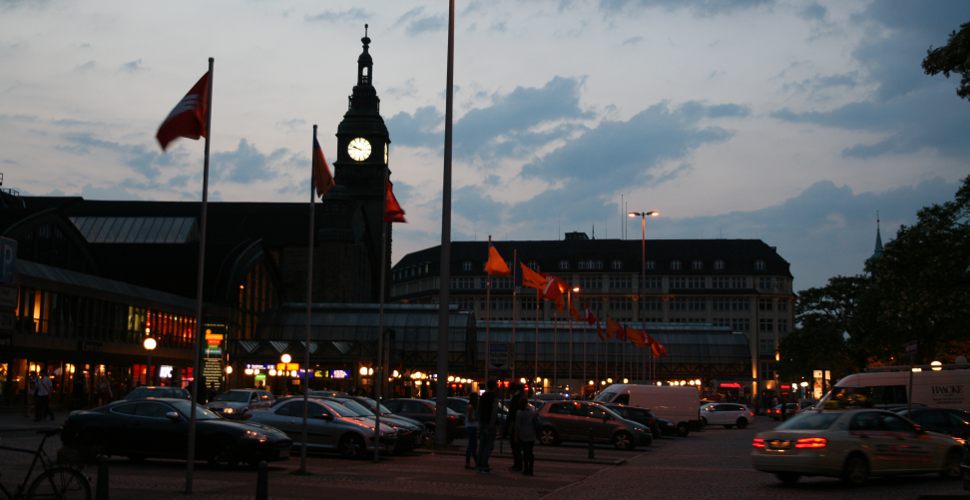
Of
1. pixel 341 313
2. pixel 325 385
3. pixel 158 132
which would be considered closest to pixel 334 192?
pixel 341 313

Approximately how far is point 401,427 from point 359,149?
90791 millimetres

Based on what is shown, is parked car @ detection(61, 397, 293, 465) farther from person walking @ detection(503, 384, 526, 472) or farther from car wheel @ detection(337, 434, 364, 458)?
person walking @ detection(503, 384, 526, 472)

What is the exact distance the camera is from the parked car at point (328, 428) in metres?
28.2

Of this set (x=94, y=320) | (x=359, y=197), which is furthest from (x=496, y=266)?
(x=359, y=197)

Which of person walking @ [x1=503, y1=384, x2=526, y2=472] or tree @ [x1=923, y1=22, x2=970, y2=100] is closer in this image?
tree @ [x1=923, y1=22, x2=970, y2=100]

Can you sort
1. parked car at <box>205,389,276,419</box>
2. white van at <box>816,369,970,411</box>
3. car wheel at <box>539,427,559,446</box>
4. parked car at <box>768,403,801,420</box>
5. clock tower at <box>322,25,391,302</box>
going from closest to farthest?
white van at <box>816,369,970,411</box> < parked car at <box>205,389,276,419</box> < car wheel at <box>539,427,559,446</box> < parked car at <box>768,403,801,420</box> < clock tower at <box>322,25,391,302</box>

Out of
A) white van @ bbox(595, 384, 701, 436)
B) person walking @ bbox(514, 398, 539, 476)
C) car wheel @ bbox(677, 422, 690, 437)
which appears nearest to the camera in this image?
person walking @ bbox(514, 398, 539, 476)

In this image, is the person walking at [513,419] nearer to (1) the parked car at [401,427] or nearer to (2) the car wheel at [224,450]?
(1) the parked car at [401,427]

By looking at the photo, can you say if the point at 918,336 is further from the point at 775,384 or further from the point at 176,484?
the point at 775,384

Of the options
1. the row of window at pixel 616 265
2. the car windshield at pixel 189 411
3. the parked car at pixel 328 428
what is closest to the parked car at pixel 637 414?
the parked car at pixel 328 428

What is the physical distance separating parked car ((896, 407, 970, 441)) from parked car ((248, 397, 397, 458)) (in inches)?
510

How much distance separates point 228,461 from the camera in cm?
2331

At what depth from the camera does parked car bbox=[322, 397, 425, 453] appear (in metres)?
29.5

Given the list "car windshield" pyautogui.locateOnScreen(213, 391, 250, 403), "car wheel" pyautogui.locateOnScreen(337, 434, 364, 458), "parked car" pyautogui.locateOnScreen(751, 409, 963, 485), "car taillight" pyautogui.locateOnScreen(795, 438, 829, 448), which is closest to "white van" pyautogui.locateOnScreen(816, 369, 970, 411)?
"parked car" pyautogui.locateOnScreen(751, 409, 963, 485)
